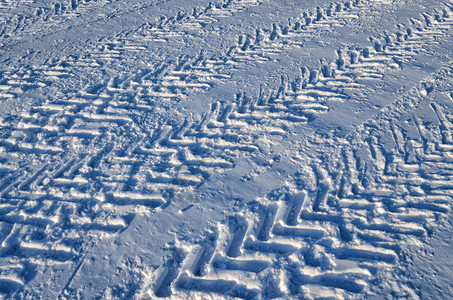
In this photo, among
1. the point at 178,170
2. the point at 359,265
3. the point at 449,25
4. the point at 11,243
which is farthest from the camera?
the point at 449,25

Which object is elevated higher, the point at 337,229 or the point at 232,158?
the point at 232,158

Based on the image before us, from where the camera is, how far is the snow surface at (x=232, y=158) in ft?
8.32

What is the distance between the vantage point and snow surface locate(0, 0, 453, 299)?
2.54m

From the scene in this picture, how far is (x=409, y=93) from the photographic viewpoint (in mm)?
3895

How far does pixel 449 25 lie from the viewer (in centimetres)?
491

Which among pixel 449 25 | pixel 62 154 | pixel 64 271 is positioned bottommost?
pixel 64 271

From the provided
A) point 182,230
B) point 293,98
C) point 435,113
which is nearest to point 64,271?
point 182,230

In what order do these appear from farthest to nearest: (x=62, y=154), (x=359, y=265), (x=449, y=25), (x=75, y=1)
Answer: (x=75, y=1), (x=449, y=25), (x=62, y=154), (x=359, y=265)

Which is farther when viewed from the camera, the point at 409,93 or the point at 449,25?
the point at 449,25

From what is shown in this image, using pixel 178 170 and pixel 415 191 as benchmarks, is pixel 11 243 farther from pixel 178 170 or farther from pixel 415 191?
pixel 415 191

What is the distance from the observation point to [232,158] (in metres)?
3.36

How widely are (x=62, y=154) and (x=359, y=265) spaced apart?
2.89m

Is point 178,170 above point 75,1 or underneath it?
underneath

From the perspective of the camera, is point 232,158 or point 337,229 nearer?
point 337,229
